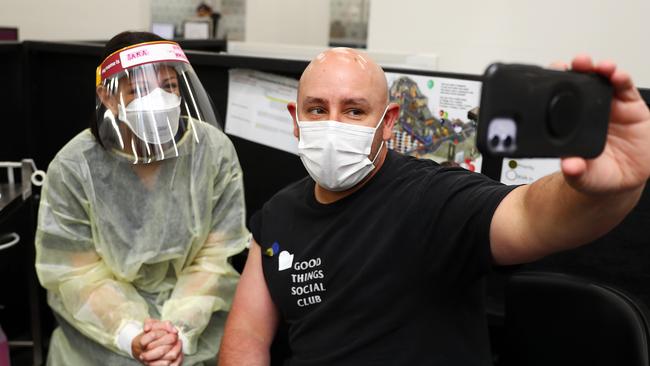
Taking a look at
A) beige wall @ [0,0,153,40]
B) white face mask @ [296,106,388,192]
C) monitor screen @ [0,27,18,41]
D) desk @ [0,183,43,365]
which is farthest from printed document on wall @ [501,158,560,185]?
beige wall @ [0,0,153,40]

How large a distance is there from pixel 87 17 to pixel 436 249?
13.2ft

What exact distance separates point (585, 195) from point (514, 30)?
7.20ft

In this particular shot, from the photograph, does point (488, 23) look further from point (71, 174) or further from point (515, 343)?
point (71, 174)

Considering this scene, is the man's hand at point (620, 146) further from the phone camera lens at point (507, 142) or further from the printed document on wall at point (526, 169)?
the printed document on wall at point (526, 169)

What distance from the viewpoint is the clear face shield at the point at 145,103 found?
1553 millimetres

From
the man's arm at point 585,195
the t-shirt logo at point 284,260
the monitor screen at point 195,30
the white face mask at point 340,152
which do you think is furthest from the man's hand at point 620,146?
the monitor screen at point 195,30

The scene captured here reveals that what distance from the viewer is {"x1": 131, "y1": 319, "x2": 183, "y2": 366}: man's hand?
5.00ft

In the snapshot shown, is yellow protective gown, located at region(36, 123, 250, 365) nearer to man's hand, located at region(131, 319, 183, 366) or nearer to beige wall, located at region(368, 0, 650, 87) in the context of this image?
man's hand, located at region(131, 319, 183, 366)

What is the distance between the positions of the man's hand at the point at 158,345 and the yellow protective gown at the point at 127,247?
0.04m

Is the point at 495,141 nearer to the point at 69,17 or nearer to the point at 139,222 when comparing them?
the point at 139,222

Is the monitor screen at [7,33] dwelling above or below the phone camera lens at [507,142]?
below

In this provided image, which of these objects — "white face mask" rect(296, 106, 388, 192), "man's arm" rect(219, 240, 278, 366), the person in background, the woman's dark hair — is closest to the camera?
"white face mask" rect(296, 106, 388, 192)

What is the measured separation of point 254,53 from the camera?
2.66 meters

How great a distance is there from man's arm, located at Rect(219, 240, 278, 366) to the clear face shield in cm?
36
